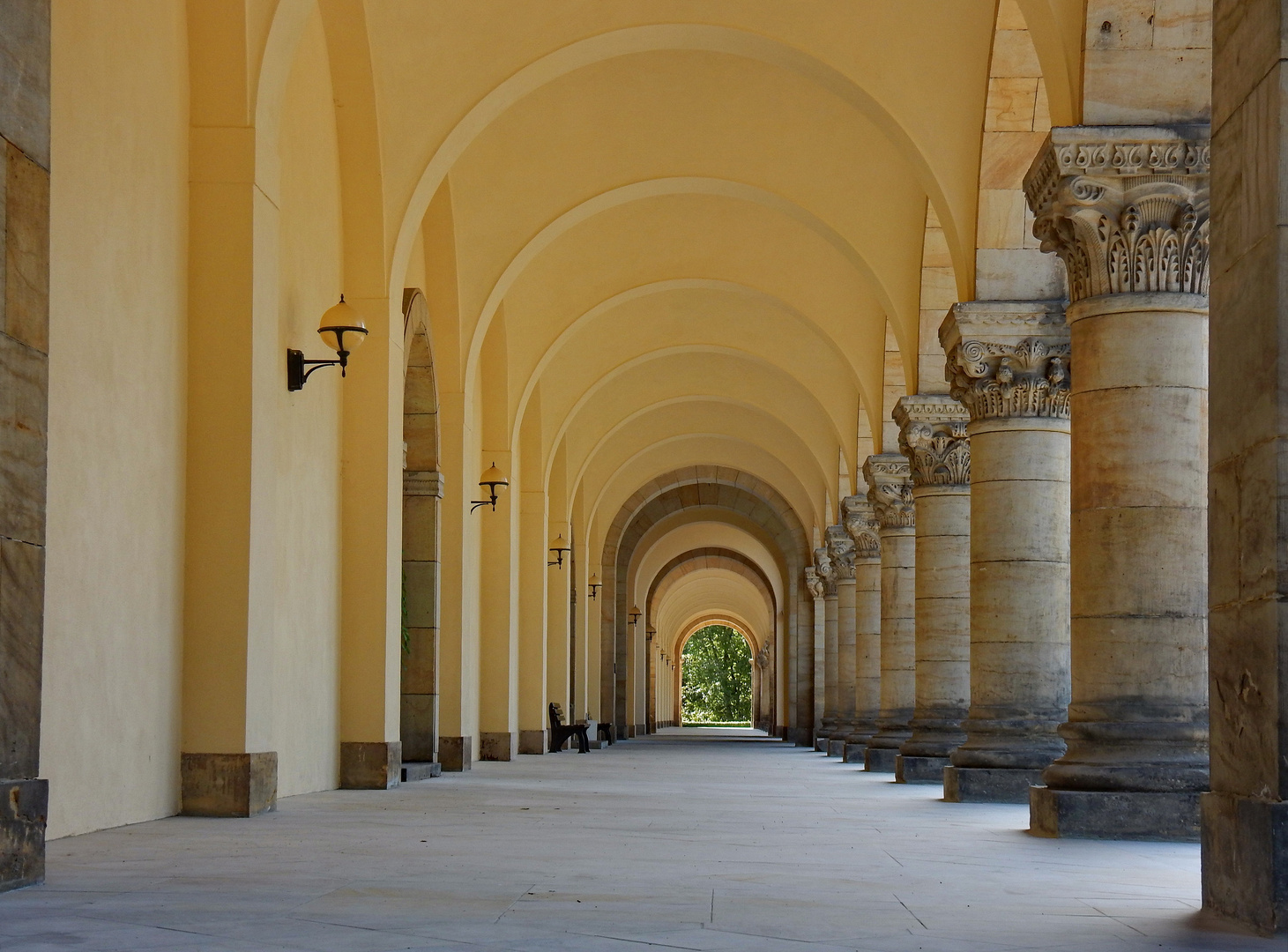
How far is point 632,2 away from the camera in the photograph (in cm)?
1288

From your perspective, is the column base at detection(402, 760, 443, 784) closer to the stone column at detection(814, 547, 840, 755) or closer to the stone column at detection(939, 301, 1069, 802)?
the stone column at detection(939, 301, 1069, 802)

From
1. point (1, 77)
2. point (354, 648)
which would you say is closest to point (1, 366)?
point (1, 77)

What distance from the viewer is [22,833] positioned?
5.50 meters

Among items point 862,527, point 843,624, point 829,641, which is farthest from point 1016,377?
point 829,641

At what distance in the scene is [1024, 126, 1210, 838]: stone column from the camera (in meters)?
8.55

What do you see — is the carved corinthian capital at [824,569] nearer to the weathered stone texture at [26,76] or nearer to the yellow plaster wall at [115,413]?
the yellow plaster wall at [115,413]

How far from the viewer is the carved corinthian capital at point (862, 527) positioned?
934 inches

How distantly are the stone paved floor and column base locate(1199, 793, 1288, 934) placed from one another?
0.52 ft

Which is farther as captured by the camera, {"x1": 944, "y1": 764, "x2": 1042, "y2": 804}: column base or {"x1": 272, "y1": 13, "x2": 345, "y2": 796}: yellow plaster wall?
{"x1": 944, "y1": 764, "x2": 1042, "y2": 804}: column base

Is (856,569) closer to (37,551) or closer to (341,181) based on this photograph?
(341,181)

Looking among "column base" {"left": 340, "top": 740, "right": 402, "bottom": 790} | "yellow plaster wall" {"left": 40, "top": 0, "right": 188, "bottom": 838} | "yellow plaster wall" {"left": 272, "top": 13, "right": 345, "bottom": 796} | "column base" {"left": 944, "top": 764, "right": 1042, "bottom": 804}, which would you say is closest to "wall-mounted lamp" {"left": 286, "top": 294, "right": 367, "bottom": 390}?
"yellow plaster wall" {"left": 272, "top": 13, "right": 345, "bottom": 796}

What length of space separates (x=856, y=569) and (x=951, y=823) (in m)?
14.4

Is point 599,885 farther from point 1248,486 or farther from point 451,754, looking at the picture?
point 451,754

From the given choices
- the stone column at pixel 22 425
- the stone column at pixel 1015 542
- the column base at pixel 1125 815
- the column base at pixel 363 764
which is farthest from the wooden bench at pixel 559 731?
the stone column at pixel 22 425
